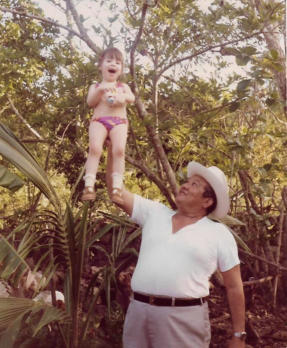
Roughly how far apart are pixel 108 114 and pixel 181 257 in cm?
104

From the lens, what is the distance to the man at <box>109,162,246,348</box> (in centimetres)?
269

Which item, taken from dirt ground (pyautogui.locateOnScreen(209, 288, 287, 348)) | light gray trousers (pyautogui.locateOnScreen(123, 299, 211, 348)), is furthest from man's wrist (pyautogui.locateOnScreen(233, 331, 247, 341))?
dirt ground (pyautogui.locateOnScreen(209, 288, 287, 348))

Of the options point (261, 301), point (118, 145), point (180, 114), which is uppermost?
point (180, 114)

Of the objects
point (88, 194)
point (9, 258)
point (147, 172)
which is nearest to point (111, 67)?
point (88, 194)

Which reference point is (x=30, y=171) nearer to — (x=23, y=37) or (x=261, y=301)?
(x=23, y=37)

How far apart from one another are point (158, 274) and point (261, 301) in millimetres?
4637

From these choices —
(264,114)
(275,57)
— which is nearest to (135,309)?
(275,57)

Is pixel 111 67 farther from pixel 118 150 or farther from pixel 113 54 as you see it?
pixel 118 150

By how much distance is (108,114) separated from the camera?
2139 mm

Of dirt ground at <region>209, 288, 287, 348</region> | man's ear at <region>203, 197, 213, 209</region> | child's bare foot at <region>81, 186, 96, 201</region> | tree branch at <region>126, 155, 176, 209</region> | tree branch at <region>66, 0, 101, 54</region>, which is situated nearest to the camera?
child's bare foot at <region>81, 186, 96, 201</region>

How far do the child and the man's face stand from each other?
85 centimetres

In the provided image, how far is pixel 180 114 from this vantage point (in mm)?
4848

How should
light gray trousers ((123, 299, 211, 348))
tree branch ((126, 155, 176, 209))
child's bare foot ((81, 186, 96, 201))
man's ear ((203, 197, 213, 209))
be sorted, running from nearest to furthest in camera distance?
child's bare foot ((81, 186, 96, 201))
light gray trousers ((123, 299, 211, 348))
man's ear ((203, 197, 213, 209))
tree branch ((126, 155, 176, 209))

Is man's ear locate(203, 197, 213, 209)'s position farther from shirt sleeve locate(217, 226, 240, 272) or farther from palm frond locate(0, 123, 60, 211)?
palm frond locate(0, 123, 60, 211)
